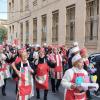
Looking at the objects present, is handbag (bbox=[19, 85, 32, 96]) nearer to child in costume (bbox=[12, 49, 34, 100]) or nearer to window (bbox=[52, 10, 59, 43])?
child in costume (bbox=[12, 49, 34, 100])

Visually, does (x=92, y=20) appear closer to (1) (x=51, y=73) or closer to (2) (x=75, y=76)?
(1) (x=51, y=73)

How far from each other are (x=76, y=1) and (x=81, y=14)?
3.71 ft

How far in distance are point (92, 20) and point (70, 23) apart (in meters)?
3.40

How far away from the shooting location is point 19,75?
8773 millimetres

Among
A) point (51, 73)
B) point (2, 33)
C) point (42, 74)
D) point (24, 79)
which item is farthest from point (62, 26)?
point (2, 33)

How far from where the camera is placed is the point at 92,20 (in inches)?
734

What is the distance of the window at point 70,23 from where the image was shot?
70.3ft

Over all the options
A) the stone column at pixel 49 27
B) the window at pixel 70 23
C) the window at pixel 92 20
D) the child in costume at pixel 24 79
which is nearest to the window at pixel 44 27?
the stone column at pixel 49 27

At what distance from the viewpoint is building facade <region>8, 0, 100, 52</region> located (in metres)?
18.7

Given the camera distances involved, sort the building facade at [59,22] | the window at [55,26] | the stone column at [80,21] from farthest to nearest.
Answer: the window at [55,26] → the stone column at [80,21] → the building facade at [59,22]

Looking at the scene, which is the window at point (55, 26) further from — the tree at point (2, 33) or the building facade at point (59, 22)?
the tree at point (2, 33)

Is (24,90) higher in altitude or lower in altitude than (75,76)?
lower

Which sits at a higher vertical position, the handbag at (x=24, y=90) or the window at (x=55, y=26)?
the window at (x=55, y=26)

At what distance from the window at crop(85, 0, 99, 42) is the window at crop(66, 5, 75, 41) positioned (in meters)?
2.15
